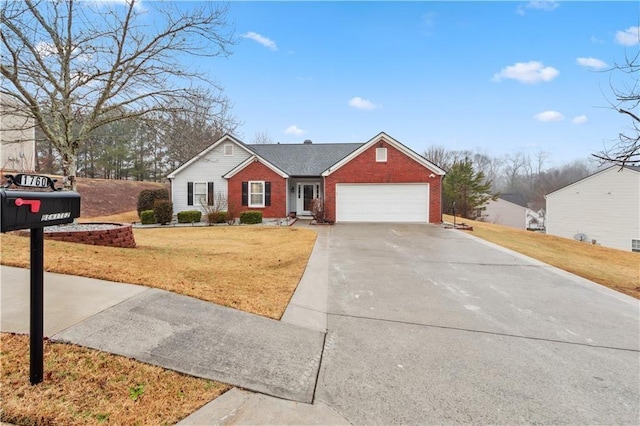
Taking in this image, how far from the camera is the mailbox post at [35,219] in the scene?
A: 2.15m

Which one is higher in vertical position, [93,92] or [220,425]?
[93,92]

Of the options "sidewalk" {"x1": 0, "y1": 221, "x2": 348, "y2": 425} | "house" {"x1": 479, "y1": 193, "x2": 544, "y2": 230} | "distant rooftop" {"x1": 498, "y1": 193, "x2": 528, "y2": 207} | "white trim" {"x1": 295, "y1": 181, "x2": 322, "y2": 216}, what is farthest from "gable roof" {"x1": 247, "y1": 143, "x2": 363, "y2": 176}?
"distant rooftop" {"x1": 498, "y1": 193, "x2": 528, "y2": 207}

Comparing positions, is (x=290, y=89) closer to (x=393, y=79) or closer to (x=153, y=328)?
(x=393, y=79)

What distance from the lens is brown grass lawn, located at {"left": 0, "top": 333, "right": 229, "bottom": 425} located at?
220 centimetres

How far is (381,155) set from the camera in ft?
59.7

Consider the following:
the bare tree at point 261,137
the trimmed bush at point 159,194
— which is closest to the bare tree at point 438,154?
the bare tree at point 261,137

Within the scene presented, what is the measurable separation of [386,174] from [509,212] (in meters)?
32.7

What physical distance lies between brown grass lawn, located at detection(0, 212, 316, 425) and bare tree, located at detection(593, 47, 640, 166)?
24.2 feet

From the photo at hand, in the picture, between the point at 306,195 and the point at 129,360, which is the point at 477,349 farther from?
A: the point at 306,195

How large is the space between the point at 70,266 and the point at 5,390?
338cm

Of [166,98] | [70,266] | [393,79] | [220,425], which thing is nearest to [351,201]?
[393,79]

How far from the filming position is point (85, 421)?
7.08ft

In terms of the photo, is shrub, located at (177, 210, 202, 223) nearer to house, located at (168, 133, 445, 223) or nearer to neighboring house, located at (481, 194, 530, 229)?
house, located at (168, 133, 445, 223)

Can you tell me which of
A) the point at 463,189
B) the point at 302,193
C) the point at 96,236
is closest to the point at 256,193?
the point at 302,193
